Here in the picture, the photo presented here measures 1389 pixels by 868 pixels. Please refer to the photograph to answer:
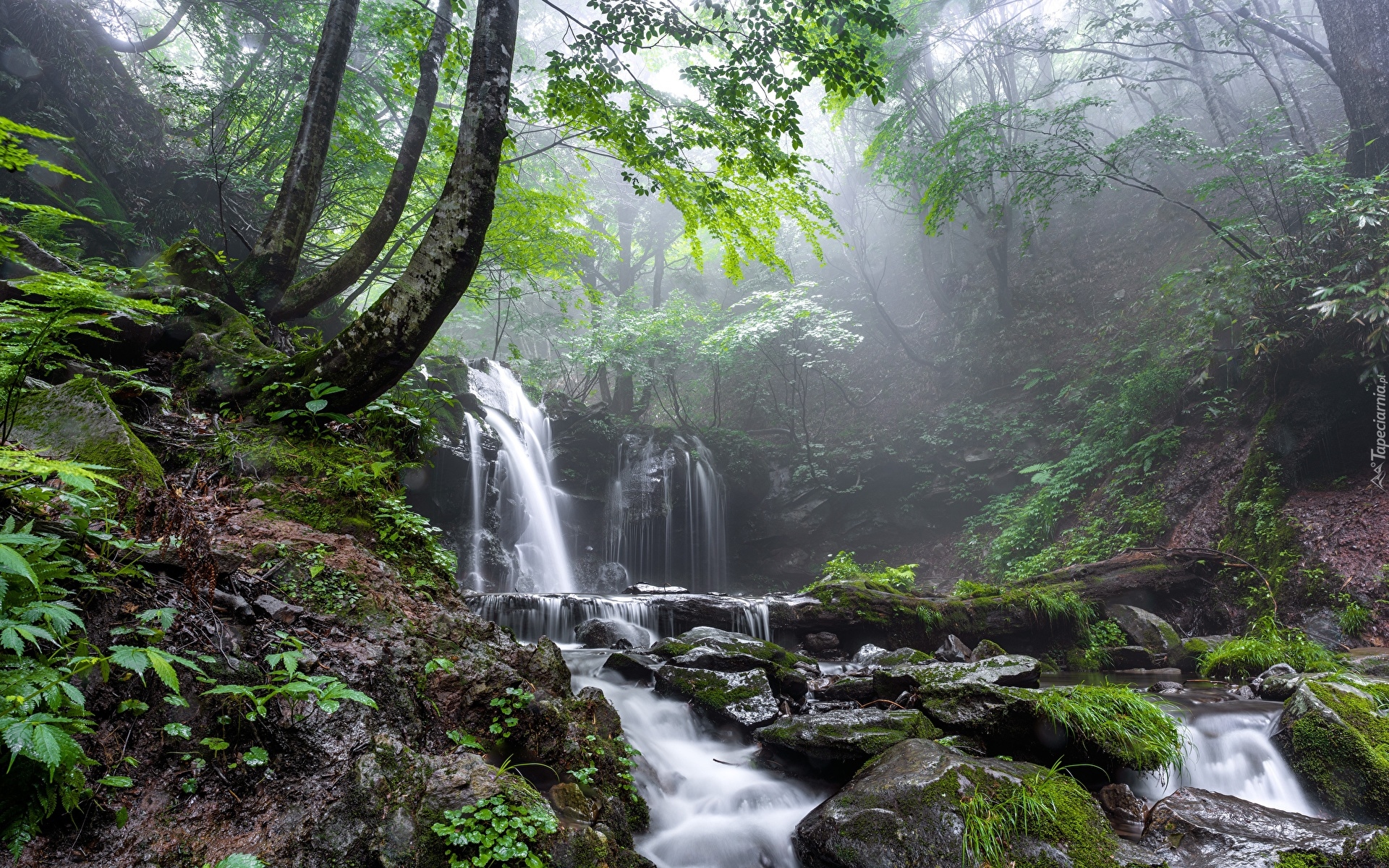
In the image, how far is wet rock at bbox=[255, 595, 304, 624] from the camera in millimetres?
2596

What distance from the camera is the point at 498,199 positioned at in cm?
816

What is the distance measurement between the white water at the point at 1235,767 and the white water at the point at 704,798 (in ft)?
7.86

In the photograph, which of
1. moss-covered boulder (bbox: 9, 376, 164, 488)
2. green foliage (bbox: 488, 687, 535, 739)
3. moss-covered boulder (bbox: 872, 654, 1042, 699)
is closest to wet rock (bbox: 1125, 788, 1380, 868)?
moss-covered boulder (bbox: 872, 654, 1042, 699)

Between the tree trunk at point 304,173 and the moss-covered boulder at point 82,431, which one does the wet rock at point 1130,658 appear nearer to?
the moss-covered boulder at point 82,431

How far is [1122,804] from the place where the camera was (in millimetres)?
3777

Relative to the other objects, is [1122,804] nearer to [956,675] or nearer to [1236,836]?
[1236,836]

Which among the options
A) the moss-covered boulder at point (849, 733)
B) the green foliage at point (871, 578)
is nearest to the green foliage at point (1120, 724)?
the moss-covered boulder at point (849, 733)

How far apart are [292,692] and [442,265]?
8.44 ft

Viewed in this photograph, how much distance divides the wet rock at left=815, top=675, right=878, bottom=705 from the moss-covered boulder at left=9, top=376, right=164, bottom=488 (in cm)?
511

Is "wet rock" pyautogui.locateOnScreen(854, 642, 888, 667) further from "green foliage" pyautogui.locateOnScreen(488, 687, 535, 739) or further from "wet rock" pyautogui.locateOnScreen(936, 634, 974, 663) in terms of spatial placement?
"green foliage" pyautogui.locateOnScreen(488, 687, 535, 739)

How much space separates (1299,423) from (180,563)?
1204cm

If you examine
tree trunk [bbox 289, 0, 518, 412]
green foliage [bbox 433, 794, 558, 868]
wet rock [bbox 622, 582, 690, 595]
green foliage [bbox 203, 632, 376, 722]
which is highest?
tree trunk [bbox 289, 0, 518, 412]

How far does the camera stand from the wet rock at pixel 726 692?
5.03 metres

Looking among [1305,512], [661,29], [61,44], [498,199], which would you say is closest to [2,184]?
[61,44]
